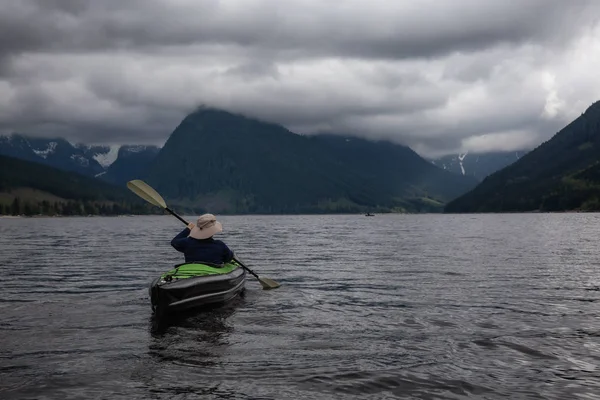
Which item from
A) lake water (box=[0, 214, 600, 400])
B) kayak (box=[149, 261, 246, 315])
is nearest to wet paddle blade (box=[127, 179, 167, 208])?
lake water (box=[0, 214, 600, 400])

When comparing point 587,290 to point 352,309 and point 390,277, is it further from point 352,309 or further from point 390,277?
point 352,309

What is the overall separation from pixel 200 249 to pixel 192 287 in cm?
301

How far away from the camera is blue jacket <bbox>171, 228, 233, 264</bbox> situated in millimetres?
23125

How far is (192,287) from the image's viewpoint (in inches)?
804

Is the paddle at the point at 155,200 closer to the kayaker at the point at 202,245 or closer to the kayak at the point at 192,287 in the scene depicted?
the kayak at the point at 192,287

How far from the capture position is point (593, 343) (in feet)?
53.9

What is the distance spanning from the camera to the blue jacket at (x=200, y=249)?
23125mm

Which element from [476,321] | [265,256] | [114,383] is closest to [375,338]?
[476,321]

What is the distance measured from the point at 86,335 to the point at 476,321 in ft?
44.3

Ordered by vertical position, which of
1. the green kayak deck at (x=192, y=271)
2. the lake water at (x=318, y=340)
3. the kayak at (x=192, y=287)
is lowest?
the lake water at (x=318, y=340)

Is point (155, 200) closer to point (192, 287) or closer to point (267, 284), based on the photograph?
point (267, 284)

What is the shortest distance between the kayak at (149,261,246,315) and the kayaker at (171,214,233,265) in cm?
53

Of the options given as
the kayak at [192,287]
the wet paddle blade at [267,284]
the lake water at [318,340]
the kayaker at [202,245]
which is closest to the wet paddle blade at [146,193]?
the lake water at [318,340]

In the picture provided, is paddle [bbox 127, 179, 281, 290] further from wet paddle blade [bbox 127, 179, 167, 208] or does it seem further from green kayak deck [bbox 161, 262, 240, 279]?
green kayak deck [bbox 161, 262, 240, 279]
